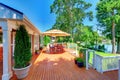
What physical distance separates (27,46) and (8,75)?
146 cm

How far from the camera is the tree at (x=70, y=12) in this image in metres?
21.6

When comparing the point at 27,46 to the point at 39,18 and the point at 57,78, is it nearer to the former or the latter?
the point at 57,78

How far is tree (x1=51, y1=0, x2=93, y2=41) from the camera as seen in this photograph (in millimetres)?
21578

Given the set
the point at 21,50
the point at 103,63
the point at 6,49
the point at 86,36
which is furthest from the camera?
the point at 86,36

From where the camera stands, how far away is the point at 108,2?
59.5 feet

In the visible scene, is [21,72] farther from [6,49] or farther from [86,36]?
[86,36]

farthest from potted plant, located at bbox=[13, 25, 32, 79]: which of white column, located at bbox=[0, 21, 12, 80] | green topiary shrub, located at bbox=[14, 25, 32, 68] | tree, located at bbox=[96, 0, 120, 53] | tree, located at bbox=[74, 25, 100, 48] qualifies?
tree, located at bbox=[74, 25, 100, 48]

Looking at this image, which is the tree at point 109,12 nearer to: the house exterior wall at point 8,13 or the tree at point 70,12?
the tree at point 70,12

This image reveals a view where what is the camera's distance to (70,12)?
2150 centimetres

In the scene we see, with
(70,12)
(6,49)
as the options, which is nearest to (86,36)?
(70,12)

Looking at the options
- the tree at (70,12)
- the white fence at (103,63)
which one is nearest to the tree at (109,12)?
the tree at (70,12)

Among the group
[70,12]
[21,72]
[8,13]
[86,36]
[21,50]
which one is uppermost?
[70,12]

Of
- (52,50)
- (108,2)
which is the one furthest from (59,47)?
(108,2)

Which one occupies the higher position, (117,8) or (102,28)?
(117,8)
